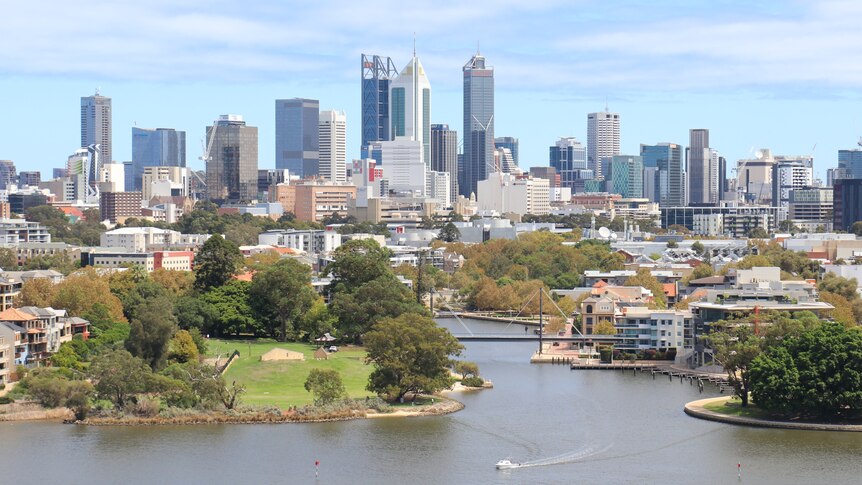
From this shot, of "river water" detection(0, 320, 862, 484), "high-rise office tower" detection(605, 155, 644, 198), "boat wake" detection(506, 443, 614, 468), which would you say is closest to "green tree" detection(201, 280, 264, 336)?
"river water" detection(0, 320, 862, 484)

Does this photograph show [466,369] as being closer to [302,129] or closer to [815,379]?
[815,379]

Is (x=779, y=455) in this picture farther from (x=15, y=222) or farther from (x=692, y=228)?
(x=692, y=228)

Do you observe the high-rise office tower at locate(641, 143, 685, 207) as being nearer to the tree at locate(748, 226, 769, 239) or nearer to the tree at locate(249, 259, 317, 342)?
the tree at locate(748, 226, 769, 239)

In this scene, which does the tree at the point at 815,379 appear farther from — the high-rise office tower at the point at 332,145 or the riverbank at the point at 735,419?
the high-rise office tower at the point at 332,145

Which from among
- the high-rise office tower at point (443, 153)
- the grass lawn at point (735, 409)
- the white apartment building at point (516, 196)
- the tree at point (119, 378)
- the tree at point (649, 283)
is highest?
the high-rise office tower at point (443, 153)

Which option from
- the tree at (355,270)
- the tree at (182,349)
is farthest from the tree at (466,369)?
the tree at (355,270)

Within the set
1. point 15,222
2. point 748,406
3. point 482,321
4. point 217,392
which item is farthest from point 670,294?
point 15,222

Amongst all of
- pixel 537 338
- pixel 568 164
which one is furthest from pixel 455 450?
pixel 568 164
